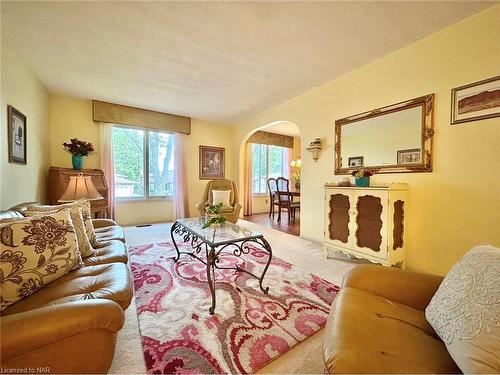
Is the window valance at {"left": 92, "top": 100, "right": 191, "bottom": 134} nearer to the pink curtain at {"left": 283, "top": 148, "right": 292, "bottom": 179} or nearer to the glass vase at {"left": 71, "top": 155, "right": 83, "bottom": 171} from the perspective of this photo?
the glass vase at {"left": 71, "top": 155, "right": 83, "bottom": 171}

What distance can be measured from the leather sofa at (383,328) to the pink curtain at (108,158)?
4.45m

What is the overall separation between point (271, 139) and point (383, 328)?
19.6 ft

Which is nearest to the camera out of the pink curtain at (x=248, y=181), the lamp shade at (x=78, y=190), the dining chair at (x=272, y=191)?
the lamp shade at (x=78, y=190)

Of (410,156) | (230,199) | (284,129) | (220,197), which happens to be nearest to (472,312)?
(410,156)

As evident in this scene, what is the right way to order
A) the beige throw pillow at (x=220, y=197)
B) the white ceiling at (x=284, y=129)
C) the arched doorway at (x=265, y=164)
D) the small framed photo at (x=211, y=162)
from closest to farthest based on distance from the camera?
the beige throw pillow at (x=220, y=197) → the small framed photo at (x=211, y=162) → the white ceiling at (x=284, y=129) → the arched doorway at (x=265, y=164)

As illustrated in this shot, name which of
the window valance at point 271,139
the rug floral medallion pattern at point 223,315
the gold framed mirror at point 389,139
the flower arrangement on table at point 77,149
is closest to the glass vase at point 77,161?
the flower arrangement on table at point 77,149

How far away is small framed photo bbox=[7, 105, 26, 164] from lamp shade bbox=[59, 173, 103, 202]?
0.62 meters

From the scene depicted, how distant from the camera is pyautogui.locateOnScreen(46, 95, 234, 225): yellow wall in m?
3.82

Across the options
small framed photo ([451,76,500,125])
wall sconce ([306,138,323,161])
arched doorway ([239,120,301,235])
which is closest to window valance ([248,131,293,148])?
arched doorway ([239,120,301,235])

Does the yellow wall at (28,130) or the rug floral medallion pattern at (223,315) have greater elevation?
the yellow wall at (28,130)

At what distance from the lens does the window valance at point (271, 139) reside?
6152 millimetres

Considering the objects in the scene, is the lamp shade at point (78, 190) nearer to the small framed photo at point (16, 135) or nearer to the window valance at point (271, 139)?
the small framed photo at point (16, 135)

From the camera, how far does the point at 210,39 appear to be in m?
2.21

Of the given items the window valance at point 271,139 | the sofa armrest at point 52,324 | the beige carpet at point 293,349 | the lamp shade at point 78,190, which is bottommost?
the beige carpet at point 293,349
